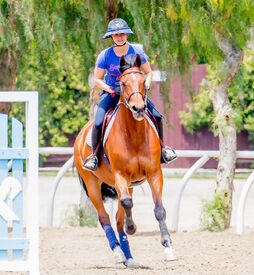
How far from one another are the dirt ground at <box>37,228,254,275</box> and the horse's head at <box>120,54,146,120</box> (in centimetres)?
149

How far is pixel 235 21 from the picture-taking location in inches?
610

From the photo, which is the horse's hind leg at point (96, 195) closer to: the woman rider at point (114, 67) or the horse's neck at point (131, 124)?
the woman rider at point (114, 67)

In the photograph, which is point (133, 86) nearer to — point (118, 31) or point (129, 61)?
point (129, 61)

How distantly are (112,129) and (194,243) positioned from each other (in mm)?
2699

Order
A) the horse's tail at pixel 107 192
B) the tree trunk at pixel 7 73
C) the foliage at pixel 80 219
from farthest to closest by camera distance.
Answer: the tree trunk at pixel 7 73 → the foliage at pixel 80 219 → the horse's tail at pixel 107 192

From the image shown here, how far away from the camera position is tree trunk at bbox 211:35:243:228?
1588 centimetres

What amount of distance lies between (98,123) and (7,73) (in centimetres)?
574

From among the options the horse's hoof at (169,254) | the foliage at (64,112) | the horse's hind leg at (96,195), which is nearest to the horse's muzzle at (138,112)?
the horse's hoof at (169,254)

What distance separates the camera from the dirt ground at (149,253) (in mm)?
11227

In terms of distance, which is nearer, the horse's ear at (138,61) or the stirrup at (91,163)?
the horse's ear at (138,61)

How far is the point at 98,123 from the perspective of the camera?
12.1 m

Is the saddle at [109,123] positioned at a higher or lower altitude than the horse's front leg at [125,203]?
higher

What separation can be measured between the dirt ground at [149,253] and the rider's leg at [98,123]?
99 cm

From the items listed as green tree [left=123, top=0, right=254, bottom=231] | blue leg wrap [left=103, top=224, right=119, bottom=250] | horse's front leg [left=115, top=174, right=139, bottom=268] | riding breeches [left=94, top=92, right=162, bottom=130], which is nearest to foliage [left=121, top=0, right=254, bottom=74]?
green tree [left=123, top=0, right=254, bottom=231]
